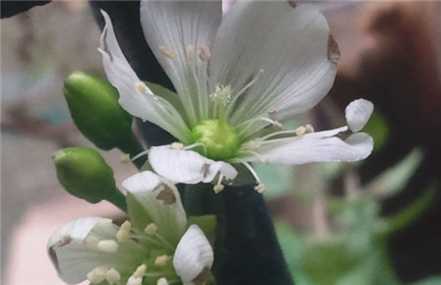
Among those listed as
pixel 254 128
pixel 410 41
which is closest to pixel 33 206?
pixel 410 41

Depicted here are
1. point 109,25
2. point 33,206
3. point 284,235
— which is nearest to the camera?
point 109,25

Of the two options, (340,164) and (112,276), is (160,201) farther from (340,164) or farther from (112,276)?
(340,164)

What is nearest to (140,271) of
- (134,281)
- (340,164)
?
(134,281)

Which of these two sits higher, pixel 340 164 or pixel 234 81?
pixel 234 81

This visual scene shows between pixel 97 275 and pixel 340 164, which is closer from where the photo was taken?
pixel 97 275

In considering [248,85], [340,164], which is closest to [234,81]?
[248,85]

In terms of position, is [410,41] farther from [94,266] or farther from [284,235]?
[94,266]
